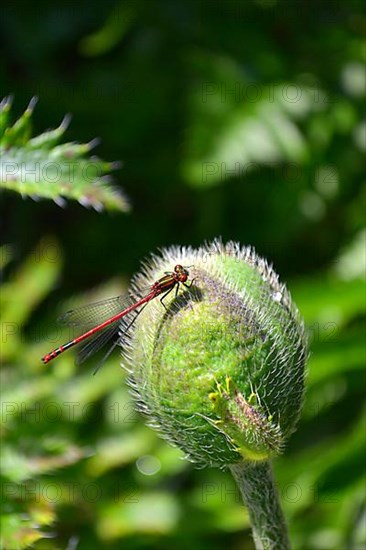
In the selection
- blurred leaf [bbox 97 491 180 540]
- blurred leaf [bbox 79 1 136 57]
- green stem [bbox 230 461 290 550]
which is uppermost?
blurred leaf [bbox 79 1 136 57]

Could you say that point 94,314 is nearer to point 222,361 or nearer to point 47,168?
point 47,168

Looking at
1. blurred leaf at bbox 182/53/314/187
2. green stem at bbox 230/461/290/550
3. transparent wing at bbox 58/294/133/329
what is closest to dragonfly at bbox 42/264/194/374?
transparent wing at bbox 58/294/133/329

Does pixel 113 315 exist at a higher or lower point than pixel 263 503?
higher

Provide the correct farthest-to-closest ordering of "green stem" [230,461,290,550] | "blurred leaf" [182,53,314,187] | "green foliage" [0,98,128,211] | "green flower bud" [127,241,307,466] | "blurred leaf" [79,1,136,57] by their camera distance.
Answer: "blurred leaf" [79,1,136,57], "blurred leaf" [182,53,314,187], "green foliage" [0,98,128,211], "green stem" [230,461,290,550], "green flower bud" [127,241,307,466]


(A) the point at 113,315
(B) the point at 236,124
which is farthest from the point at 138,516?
(B) the point at 236,124

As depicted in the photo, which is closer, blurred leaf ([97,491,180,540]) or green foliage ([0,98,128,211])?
green foliage ([0,98,128,211])

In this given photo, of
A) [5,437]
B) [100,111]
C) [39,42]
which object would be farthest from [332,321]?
[39,42]

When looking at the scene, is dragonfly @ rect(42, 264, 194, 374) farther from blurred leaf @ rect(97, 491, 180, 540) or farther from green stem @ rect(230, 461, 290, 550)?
blurred leaf @ rect(97, 491, 180, 540)

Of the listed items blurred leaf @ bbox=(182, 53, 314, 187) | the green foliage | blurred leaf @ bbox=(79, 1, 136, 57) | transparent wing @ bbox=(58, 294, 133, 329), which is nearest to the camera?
the green foliage
